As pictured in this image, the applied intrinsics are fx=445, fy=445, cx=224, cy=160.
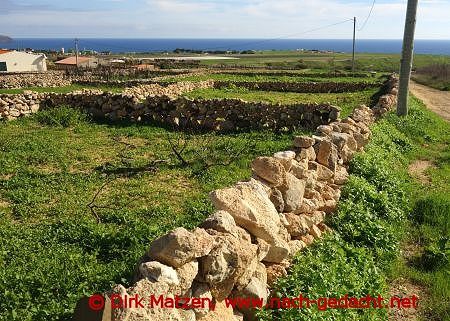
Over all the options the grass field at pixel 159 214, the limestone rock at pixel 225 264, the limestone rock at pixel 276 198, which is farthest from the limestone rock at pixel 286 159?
the limestone rock at pixel 225 264

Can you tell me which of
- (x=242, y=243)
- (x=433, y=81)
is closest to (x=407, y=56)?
(x=242, y=243)

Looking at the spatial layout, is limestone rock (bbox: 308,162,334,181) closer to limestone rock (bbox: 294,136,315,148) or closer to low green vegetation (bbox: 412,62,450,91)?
limestone rock (bbox: 294,136,315,148)

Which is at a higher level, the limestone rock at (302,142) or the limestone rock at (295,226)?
the limestone rock at (302,142)

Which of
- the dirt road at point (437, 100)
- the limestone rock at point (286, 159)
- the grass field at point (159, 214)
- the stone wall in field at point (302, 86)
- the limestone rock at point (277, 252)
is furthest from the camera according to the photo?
the stone wall in field at point (302, 86)

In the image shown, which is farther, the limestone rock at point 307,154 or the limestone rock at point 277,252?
the limestone rock at point 307,154

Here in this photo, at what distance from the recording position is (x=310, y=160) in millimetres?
7793

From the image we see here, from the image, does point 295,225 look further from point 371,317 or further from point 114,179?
point 114,179

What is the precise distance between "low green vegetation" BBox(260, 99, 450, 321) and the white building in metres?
47.8

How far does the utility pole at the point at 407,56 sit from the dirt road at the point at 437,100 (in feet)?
17.8

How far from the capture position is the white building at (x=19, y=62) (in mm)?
49281

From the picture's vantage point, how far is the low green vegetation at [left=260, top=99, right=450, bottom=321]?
202 inches

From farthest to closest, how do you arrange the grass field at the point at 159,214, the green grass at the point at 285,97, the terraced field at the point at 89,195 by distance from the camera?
the green grass at the point at 285,97 < the terraced field at the point at 89,195 < the grass field at the point at 159,214

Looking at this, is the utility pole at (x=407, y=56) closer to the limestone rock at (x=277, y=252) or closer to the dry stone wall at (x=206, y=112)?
the dry stone wall at (x=206, y=112)

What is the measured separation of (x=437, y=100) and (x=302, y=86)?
9.05m
